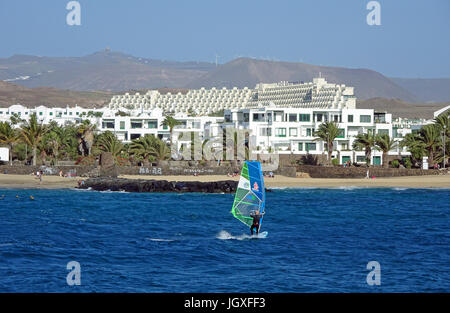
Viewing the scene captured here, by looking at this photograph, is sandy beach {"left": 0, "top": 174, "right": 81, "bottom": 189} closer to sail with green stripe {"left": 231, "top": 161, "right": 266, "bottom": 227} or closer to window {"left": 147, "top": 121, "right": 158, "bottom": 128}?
window {"left": 147, "top": 121, "right": 158, "bottom": 128}

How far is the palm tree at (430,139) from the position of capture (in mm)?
89875

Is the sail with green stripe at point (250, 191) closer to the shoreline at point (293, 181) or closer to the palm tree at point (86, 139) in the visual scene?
the shoreline at point (293, 181)

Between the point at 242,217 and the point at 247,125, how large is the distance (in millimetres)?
63387

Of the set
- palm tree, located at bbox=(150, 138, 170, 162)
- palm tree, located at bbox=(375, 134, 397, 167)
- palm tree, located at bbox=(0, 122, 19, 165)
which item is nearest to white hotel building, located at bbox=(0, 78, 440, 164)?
palm tree, located at bbox=(375, 134, 397, 167)

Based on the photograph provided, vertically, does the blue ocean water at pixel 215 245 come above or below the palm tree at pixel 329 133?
below

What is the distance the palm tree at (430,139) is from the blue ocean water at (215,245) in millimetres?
24669

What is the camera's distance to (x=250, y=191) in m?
40.2

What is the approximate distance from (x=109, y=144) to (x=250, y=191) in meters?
52.5

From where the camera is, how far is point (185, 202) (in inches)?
2532

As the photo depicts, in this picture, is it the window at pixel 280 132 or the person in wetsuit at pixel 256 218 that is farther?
the window at pixel 280 132

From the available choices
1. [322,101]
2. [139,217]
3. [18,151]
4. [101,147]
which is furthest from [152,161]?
[322,101]

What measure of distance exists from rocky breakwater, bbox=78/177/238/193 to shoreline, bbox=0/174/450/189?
8.25 ft

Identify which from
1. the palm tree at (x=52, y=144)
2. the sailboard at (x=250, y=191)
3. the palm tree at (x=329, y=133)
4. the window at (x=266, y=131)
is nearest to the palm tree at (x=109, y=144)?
the palm tree at (x=52, y=144)

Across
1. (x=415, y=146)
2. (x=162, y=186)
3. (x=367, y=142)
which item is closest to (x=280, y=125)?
(x=367, y=142)
